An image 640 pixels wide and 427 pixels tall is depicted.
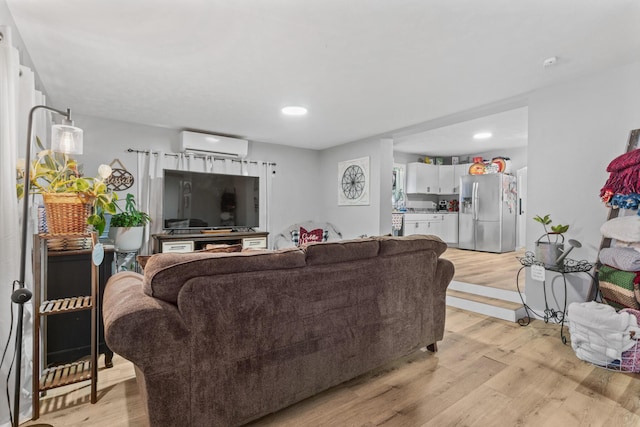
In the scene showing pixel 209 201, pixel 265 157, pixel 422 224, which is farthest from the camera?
pixel 422 224

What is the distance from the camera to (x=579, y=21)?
199cm

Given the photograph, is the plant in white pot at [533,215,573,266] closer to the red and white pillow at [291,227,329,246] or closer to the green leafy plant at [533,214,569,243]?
the green leafy plant at [533,214,569,243]

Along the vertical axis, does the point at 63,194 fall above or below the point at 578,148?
below

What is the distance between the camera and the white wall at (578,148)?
264cm

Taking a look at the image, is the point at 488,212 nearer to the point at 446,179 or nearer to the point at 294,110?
the point at 446,179

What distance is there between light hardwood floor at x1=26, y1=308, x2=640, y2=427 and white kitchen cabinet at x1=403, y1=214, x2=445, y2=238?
4.47 m

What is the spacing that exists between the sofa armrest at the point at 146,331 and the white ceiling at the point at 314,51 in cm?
169

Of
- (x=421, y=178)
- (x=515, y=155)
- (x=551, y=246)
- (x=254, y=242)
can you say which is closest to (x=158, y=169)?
(x=254, y=242)

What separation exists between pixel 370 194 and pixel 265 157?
Answer: 6.52ft

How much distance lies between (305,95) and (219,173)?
235 centimetres

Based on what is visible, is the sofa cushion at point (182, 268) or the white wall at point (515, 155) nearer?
the sofa cushion at point (182, 268)

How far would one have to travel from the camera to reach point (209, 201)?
15.8ft

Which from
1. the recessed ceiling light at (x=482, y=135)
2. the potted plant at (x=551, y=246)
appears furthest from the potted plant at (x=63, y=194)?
the recessed ceiling light at (x=482, y=135)

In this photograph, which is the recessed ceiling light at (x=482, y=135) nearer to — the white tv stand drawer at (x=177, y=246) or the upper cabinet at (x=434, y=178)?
the upper cabinet at (x=434, y=178)
